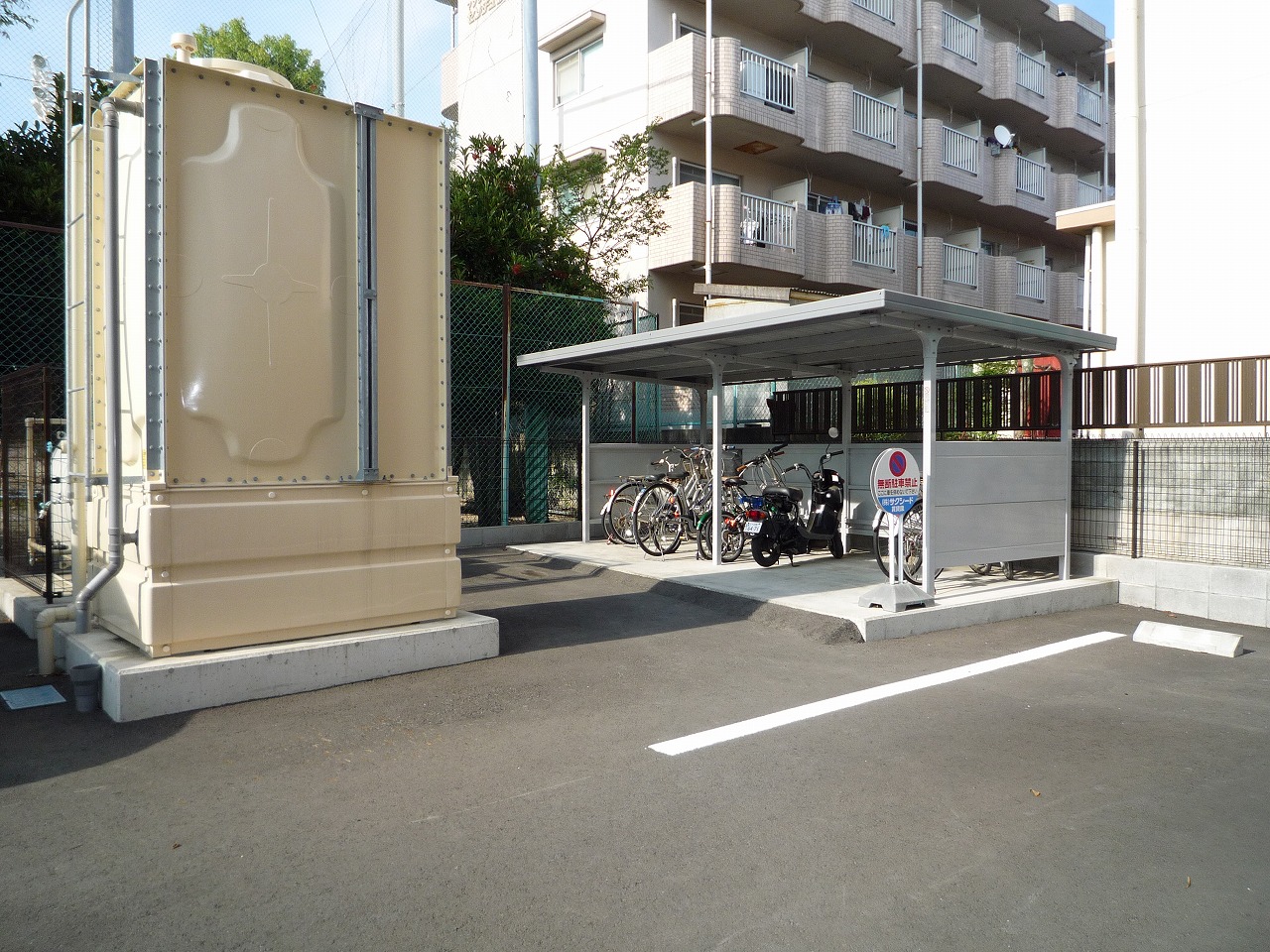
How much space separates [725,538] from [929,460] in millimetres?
3044

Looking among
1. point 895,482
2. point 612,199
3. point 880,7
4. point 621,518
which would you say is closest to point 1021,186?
point 880,7

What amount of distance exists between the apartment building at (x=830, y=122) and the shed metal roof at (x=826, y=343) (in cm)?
612

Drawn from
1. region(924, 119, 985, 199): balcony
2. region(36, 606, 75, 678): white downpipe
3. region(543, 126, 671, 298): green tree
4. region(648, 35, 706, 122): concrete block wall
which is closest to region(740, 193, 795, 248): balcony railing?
region(543, 126, 671, 298): green tree

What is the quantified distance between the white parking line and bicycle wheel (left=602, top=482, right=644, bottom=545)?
5.21 metres

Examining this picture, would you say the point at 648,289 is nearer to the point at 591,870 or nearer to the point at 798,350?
the point at 798,350

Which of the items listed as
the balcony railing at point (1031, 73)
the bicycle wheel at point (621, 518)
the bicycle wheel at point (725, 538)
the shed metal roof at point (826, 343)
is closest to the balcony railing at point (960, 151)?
the balcony railing at point (1031, 73)

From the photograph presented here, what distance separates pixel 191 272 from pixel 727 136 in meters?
14.6

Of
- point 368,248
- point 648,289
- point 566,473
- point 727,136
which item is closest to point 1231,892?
point 368,248

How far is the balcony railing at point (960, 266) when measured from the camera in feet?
66.4

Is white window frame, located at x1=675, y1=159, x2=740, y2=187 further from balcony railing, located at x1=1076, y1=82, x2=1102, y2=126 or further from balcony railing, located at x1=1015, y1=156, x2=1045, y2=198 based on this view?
balcony railing, located at x1=1076, y1=82, x2=1102, y2=126

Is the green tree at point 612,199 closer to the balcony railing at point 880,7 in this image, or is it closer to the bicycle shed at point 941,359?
the bicycle shed at point 941,359

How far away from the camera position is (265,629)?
4.86 metres

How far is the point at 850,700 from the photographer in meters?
4.88

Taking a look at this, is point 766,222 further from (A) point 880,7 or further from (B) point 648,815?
(B) point 648,815
